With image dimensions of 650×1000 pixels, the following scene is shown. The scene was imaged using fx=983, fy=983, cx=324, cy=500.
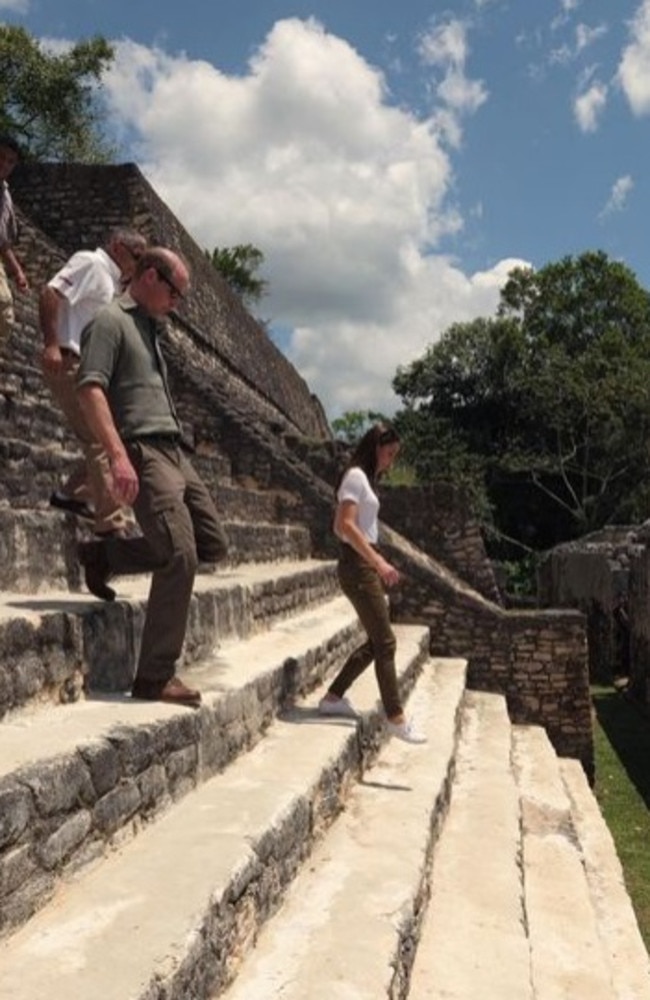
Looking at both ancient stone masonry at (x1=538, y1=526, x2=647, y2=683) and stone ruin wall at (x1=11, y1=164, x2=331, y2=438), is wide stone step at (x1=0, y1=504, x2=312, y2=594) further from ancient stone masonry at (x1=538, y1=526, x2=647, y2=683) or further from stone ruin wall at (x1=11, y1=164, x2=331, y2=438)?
ancient stone masonry at (x1=538, y1=526, x2=647, y2=683)

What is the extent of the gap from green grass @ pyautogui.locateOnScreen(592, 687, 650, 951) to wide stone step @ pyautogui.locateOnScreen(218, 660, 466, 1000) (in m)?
1.93

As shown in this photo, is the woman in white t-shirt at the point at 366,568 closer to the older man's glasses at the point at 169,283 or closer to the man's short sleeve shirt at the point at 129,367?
the man's short sleeve shirt at the point at 129,367

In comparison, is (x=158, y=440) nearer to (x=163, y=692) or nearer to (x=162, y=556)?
(x=162, y=556)

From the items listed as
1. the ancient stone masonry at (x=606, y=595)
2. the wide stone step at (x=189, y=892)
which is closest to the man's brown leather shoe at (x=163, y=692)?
the wide stone step at (x=189, y=892)

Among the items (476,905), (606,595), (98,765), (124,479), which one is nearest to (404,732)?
(476,905)

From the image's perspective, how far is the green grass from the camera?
6441 mm

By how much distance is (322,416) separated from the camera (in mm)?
28453

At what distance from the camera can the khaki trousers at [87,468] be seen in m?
3.75

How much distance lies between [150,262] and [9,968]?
2.27m

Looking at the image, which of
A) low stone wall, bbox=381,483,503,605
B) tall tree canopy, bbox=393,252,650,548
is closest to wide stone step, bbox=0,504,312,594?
low stone wall, bbox=381,483,503,605

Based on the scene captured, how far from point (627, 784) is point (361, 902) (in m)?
7.12

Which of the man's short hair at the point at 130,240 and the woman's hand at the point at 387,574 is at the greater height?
the man's short hair at the point at 130,240

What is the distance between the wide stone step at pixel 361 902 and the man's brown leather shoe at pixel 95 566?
124 centimetres

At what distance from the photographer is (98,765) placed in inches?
103
